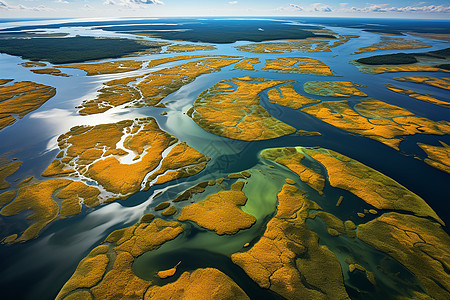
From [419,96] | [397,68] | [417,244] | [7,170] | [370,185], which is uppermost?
[397,68]

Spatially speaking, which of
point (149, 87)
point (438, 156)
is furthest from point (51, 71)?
point (438, 156)

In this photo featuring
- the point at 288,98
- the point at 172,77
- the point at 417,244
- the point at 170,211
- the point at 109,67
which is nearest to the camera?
the point at 417,244

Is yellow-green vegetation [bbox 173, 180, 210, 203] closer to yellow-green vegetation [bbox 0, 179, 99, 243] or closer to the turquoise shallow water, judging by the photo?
the turquoise shallow water

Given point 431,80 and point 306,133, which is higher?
point 431,80

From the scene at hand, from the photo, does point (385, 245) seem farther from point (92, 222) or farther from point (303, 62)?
point (303, 62)

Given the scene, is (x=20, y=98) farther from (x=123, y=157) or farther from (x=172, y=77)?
(x=123, y=157)

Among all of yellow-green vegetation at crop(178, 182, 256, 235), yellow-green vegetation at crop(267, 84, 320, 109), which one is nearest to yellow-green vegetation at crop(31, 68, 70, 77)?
yellow-green vegetation at crop(267, 84, 320, 109)

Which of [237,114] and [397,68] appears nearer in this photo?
[237,114]

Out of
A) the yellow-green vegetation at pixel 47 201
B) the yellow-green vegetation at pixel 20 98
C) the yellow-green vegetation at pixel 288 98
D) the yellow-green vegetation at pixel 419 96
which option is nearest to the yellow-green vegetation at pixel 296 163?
the yellow-green vegetation at pixel 288 98
